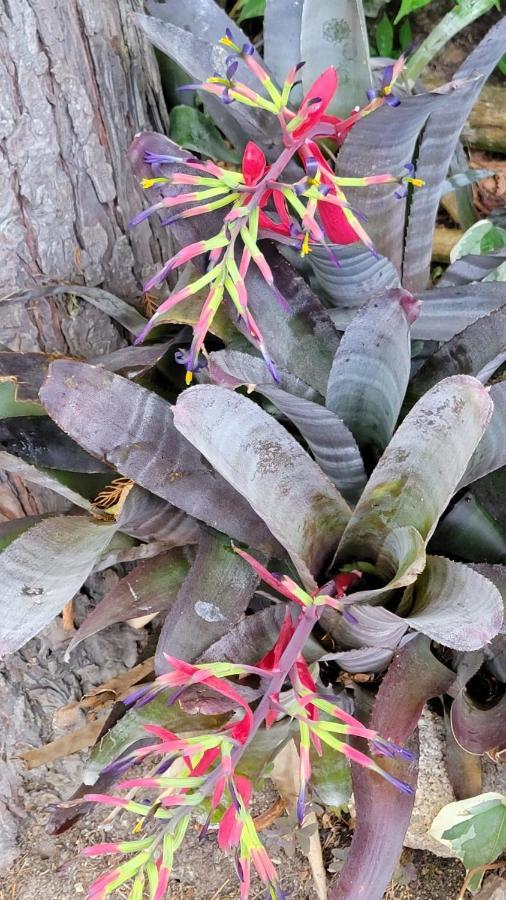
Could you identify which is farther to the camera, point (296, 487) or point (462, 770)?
point (462, 770)

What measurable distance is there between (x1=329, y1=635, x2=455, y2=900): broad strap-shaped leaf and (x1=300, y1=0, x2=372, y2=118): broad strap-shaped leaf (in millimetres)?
740

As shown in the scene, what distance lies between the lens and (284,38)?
1.06 m

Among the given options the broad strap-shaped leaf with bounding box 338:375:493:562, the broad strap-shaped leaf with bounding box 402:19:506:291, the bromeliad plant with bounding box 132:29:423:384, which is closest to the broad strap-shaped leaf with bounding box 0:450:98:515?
the bromeliad plant with bounding box 132:29:423:384

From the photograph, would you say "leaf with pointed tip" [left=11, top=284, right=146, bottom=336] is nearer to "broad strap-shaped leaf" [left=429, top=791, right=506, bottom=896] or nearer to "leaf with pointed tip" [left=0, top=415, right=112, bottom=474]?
"leaf with pointed tip" [left=0, top=415, right=112, bottom=474]

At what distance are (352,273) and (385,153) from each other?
0.49ft

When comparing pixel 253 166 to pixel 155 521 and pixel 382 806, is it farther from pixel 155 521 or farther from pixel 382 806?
pixel 382 806

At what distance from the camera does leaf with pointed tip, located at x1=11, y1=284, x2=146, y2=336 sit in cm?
100

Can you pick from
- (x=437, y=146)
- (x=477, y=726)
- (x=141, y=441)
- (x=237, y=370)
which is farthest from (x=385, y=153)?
(x=477, y=726)

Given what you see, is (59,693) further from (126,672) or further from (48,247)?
(48,247)

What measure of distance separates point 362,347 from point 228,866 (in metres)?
0.87

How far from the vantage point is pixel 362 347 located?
83 centimetres

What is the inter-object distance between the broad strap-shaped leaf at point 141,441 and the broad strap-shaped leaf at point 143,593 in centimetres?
18

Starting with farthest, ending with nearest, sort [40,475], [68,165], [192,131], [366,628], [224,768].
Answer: [192,131], [68,165], [40,475], [366,628], [224,768]

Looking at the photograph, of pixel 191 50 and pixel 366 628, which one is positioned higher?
pixel 191 50
